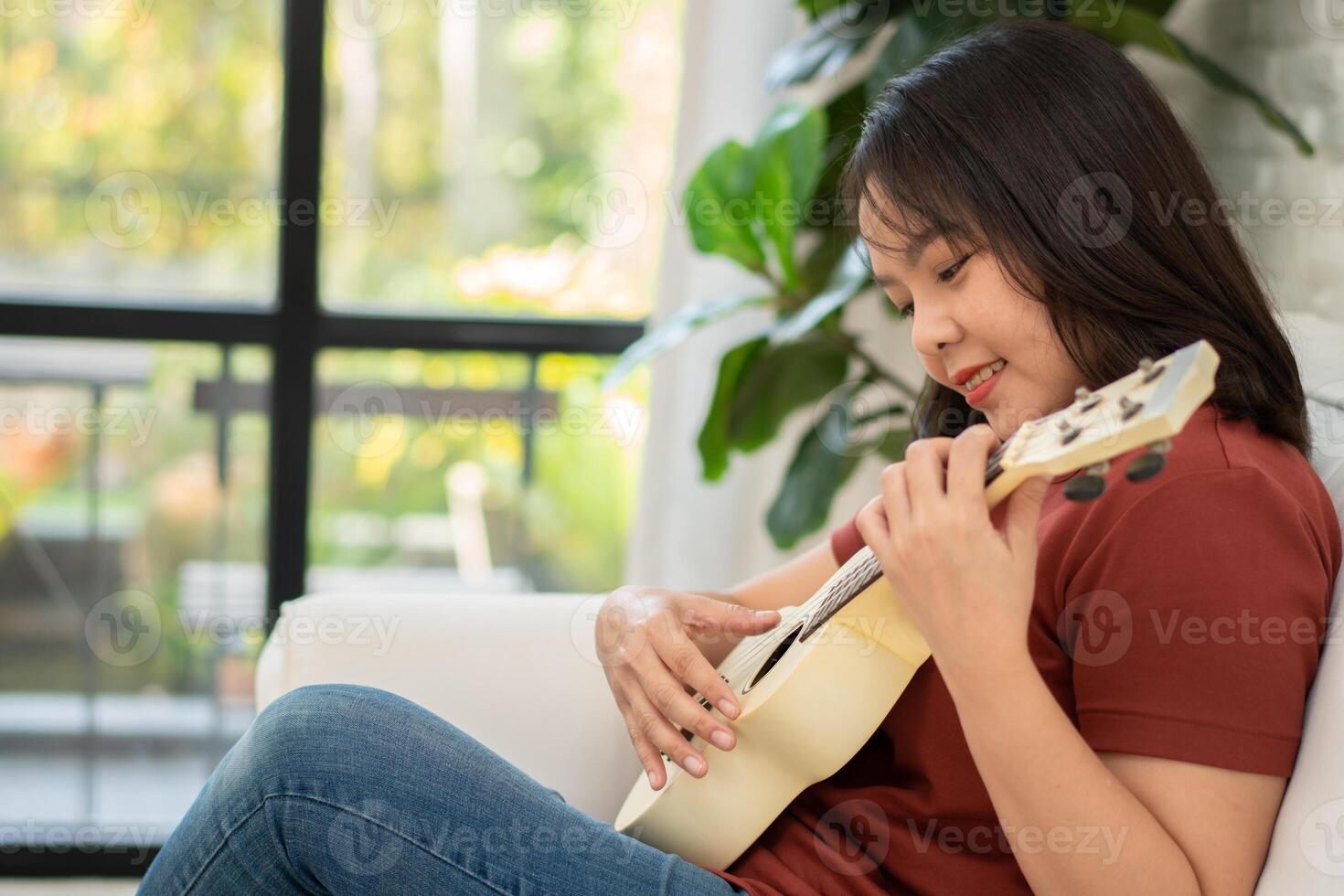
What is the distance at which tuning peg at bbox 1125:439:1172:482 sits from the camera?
2.18 feet

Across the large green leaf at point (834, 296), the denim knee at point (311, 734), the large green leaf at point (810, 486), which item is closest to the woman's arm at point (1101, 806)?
the denim knee at point (311, 734)

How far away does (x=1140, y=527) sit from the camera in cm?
83

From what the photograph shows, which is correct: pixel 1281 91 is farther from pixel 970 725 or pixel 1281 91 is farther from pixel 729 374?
pixel 970 725

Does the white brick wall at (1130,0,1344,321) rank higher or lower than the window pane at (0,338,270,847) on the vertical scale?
higher

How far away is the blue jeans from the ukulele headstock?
0.44 m

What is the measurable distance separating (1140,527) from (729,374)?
37.2 inches

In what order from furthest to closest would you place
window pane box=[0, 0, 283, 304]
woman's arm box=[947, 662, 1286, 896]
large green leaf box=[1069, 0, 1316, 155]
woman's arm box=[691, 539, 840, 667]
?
window pane box=[0, 0, 283, 304]
large green leaf box=[1069, 0, 1316, 155]
woman's arm box=[691, 539, 840, 667]
woman's arm box=[947, 662, 1286, 896]

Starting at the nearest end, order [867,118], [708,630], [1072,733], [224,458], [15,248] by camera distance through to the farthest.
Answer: [1072,733], [867,118], [708,630], [15,248], [224,458]

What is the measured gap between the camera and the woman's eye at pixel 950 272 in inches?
37.5

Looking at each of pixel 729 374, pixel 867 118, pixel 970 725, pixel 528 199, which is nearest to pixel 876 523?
pixel 970 725

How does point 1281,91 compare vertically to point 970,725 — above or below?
above

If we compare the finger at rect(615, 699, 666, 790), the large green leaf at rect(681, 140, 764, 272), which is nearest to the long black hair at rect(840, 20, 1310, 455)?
the finger at rect(615, 699, 666, 790)

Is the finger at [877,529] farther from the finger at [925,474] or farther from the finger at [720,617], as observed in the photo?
the finger at [720,617]

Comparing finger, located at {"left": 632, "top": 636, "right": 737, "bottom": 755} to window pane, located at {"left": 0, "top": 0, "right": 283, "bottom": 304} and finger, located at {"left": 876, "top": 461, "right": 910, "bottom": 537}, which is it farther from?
window pane, located at {"left": 0, "top": 0, "right": 283, "bottom": 304}
